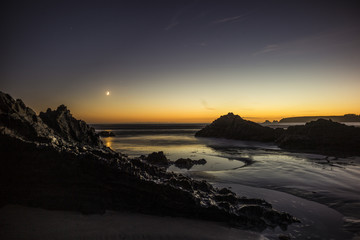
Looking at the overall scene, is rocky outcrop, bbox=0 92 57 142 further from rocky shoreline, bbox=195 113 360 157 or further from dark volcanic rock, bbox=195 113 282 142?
dark volcanic rock, bbox=195 113 282 142

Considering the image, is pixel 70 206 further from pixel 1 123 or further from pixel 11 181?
pixel 1 123

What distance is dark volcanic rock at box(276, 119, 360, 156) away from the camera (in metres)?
27.0

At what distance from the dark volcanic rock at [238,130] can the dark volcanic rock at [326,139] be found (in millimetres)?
11456

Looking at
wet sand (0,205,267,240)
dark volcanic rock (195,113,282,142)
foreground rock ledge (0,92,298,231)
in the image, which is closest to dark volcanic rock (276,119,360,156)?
dark volcanic rock (195,113,282,142)

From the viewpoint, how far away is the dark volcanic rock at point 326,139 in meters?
27.0

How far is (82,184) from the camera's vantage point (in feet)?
18.8

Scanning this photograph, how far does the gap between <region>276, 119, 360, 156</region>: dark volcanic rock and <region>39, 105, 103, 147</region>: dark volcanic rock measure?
28.8m

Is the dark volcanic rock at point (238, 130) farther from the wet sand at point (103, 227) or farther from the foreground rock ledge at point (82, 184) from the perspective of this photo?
the wet sand at point (103, 227)

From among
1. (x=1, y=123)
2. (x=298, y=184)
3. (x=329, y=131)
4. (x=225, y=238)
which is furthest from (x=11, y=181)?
(x=329, y=131)

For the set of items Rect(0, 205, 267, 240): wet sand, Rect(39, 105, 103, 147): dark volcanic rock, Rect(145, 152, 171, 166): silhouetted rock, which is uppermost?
Rect(39, 105, 103, 147): dark volcanic rock

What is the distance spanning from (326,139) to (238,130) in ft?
76.8

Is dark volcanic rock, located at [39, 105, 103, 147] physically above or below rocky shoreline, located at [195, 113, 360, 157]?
above

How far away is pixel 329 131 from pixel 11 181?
38619mm

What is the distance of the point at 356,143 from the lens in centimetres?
2678
